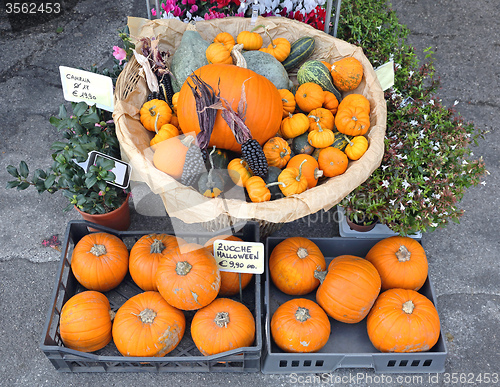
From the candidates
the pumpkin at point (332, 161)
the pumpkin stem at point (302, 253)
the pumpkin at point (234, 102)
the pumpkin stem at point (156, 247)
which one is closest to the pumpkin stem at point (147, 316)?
the pumpkin stem at point (156, 247)

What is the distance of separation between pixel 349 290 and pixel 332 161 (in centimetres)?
64

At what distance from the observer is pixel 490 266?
251 centimetres

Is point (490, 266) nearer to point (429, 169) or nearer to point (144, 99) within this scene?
point (429, 169)

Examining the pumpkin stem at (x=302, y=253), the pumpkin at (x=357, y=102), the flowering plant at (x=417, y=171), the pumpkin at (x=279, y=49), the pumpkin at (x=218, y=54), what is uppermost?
the pumpkin at (x=218, y=54)

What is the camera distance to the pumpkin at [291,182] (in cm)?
188

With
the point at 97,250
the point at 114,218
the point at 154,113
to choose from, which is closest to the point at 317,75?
the point at 154,113

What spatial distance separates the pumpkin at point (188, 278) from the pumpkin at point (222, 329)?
0.07 m

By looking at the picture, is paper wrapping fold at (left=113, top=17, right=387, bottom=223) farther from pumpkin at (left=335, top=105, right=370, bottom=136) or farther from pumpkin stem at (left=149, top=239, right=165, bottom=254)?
pumpkin stem at (left=149, top=239, right=165, bottom=254)

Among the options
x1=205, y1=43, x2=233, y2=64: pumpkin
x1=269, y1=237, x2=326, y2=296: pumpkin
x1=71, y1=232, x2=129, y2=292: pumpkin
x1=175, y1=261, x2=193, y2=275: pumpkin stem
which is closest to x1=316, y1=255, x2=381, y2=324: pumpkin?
x1=269, y1=237, x2=326, y2=296: pumpkin

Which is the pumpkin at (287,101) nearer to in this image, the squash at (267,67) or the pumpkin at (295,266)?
the squash at (267,67)

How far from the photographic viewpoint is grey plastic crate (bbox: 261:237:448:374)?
1.89m

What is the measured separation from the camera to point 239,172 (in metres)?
1.94

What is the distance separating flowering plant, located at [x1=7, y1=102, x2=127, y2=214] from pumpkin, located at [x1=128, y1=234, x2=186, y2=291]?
30 cm

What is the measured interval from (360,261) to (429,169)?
65cm
